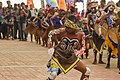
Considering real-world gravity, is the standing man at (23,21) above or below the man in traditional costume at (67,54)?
below

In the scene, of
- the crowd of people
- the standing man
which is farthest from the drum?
the standing man

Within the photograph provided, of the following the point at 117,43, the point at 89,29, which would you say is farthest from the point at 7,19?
the point at 117,43

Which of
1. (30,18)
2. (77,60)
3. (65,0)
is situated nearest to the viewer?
(77,60)

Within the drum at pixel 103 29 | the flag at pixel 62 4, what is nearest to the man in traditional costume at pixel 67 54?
the drum at pixel 103 29

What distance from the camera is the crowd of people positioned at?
8.38 m

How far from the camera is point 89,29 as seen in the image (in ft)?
45.7

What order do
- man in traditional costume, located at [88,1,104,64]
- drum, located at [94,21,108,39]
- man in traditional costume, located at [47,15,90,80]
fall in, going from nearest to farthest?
man in traditional costume, located at [47,15,90,80], drum, located at [94,21,108,39], man in traditional costume, located at [88,1,104,64]

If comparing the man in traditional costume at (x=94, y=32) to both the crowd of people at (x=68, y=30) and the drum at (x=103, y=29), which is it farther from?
the drum at (x=103, y=29)

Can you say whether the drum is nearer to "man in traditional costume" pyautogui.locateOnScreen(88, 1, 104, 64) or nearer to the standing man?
"man in traditional costume" pyautogui.locateOnScreen(88, 1, 104, 64)

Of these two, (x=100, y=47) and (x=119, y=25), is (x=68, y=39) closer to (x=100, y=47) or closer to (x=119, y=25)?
(x=119, y=25)

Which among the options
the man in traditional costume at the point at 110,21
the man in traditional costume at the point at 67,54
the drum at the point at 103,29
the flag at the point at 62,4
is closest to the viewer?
the man in traditional costume at the point at 67,54

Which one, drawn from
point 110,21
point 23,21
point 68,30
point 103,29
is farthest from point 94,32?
point 23,21

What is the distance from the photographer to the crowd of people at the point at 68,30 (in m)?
8.38

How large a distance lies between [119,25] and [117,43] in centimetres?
104
